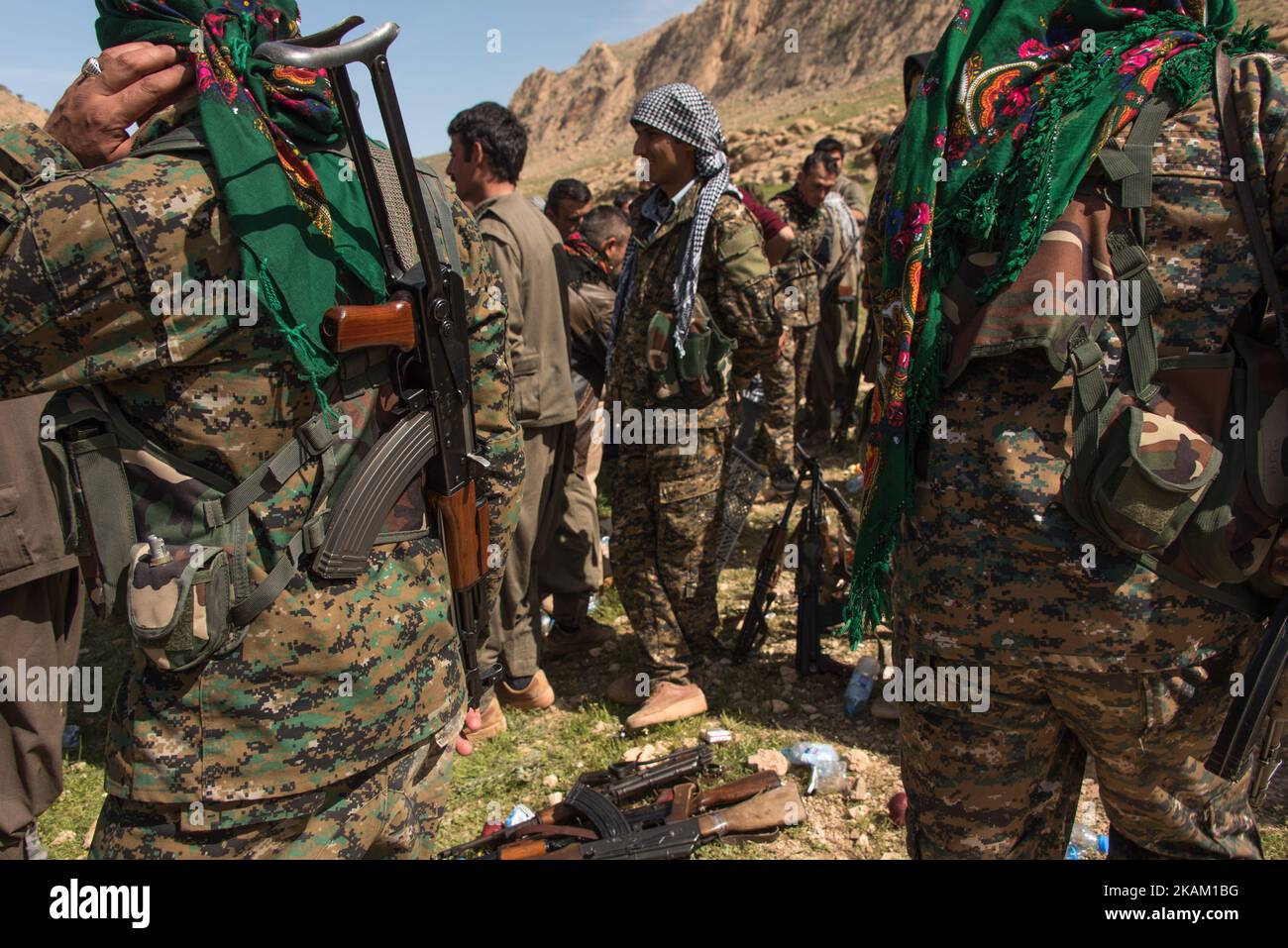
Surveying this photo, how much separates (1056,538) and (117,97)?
1.92 m

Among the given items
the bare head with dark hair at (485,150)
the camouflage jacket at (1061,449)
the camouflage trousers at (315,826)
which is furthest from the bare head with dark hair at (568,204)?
the camouflage trousers at (315,826)

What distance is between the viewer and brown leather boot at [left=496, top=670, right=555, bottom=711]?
3924 mm

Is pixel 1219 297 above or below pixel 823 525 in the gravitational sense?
above

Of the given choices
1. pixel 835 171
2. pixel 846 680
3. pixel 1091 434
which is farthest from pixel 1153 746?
pixel 835 171

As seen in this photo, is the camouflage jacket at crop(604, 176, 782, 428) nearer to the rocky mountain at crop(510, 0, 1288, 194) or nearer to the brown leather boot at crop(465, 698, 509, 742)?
the brown leather boot at crop(465, 698, 509, 742)

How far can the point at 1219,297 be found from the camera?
1612 mm

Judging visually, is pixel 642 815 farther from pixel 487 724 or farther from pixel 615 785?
pixel 487 724

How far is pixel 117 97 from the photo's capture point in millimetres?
1557

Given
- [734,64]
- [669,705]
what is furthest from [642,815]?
[734,64]

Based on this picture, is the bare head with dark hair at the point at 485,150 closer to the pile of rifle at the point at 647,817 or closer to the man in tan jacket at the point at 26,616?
the man in tan jacket at the point at 26,616

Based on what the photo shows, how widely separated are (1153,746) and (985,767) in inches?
13.4

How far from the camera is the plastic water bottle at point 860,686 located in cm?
380

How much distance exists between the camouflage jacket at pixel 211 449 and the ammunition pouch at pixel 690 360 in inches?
72.3

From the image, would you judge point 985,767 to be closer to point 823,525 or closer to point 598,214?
point 823,525
